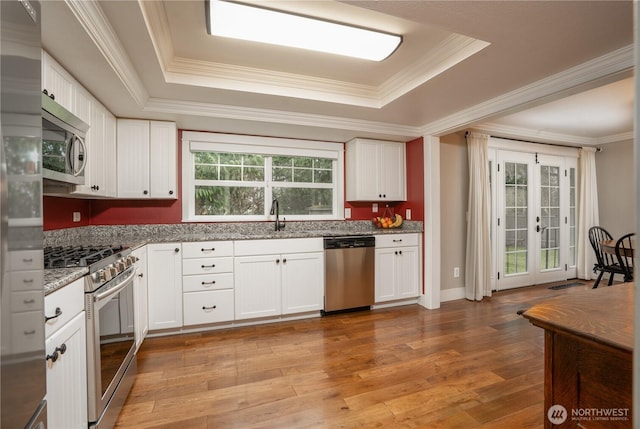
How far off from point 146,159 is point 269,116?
1336 millimetres

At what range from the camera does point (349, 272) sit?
10.9 ft

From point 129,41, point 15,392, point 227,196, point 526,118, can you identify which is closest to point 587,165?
point 526,118

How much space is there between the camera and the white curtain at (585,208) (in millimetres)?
4828

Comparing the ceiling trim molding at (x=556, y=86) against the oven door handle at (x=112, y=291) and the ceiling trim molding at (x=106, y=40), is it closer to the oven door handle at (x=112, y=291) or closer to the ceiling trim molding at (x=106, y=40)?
the ceiling trim molding at (x=106, y=40)

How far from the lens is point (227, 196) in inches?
140

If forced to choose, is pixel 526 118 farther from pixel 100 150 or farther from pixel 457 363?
pixel 100 150

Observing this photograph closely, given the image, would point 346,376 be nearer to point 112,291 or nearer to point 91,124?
point 112,291

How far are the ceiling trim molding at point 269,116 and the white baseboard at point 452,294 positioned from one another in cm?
220

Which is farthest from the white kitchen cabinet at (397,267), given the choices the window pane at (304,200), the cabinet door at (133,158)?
the cabinet door at (133,158)

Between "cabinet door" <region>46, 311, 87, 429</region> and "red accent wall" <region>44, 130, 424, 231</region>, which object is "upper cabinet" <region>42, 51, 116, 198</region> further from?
"cabinet door" <region>46, 311, 87, 429</region>

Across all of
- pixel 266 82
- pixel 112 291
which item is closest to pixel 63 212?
pixel 112 291

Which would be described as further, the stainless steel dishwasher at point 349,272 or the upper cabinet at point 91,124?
the stainless steel dishwasher at point 349,272

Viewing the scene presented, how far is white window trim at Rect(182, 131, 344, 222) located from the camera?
131 inches

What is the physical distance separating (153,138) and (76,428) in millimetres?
2478
